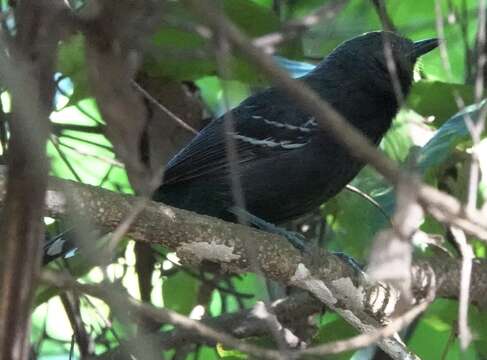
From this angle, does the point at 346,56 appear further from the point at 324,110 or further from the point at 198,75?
the point at 324,110

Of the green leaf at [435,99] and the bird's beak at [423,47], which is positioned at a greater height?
the bird's beak at [423,47]

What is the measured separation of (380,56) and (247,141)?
78 centimetres

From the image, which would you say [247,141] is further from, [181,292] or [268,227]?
[181,292]

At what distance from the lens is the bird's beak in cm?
430

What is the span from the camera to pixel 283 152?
4094 millimetres

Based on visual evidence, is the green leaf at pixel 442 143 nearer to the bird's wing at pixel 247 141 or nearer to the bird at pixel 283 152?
the bird at pixel 283 152

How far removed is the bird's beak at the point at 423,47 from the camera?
430 cm

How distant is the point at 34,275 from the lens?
4.30 feet

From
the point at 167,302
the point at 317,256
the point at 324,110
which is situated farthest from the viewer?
the point at 167,302

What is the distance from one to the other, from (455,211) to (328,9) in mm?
563

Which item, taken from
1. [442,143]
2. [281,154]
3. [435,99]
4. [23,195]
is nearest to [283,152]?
[281,154]

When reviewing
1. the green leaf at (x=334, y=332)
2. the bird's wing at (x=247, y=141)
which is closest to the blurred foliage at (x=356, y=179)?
the green leaf at (x=334, y=332)

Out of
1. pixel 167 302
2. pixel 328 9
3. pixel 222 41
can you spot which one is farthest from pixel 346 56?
pixel 222 41

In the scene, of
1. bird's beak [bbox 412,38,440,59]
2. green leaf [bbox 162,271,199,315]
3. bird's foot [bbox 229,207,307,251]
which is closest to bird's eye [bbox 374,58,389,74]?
bird's beak [bbox 412,38,440,59]
